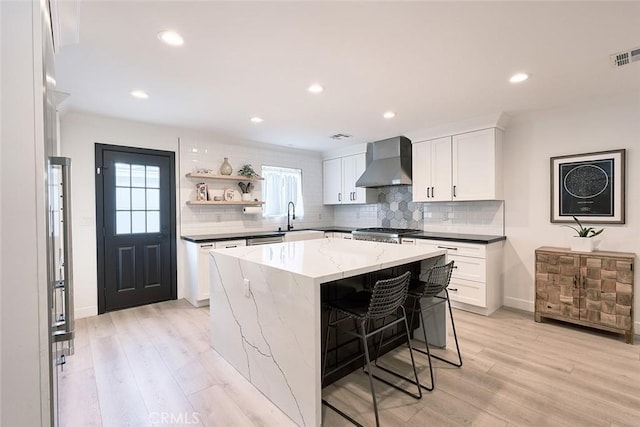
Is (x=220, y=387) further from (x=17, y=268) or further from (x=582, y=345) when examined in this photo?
(x=582, y=345)

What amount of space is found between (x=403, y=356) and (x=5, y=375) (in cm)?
253

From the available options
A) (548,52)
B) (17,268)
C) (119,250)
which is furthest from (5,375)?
(119,250)

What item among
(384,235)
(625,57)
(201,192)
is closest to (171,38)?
(201,192)

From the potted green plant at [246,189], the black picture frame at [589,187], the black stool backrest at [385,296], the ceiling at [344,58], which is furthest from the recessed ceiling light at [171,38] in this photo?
the black picture frame at [589,187]

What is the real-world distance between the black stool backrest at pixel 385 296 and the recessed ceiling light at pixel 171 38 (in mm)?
2011

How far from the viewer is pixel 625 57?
229cm

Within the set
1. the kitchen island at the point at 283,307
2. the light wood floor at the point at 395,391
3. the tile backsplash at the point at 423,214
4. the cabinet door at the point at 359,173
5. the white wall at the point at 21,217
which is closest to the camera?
the white wall at the point at 21,217

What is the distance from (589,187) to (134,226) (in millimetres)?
5333

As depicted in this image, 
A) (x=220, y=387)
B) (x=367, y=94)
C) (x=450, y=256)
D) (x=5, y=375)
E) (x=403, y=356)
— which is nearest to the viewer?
(x=5, y=375)

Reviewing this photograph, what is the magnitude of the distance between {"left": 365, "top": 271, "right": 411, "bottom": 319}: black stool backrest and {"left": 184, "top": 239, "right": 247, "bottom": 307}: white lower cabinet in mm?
2747

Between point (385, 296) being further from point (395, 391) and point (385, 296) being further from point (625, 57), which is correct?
point (625, 57)

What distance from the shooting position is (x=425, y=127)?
4.28 m

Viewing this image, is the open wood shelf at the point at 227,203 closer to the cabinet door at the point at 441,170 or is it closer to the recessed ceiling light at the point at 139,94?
the recessed ceiling light at the point at 139,94

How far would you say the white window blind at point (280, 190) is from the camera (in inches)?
212
